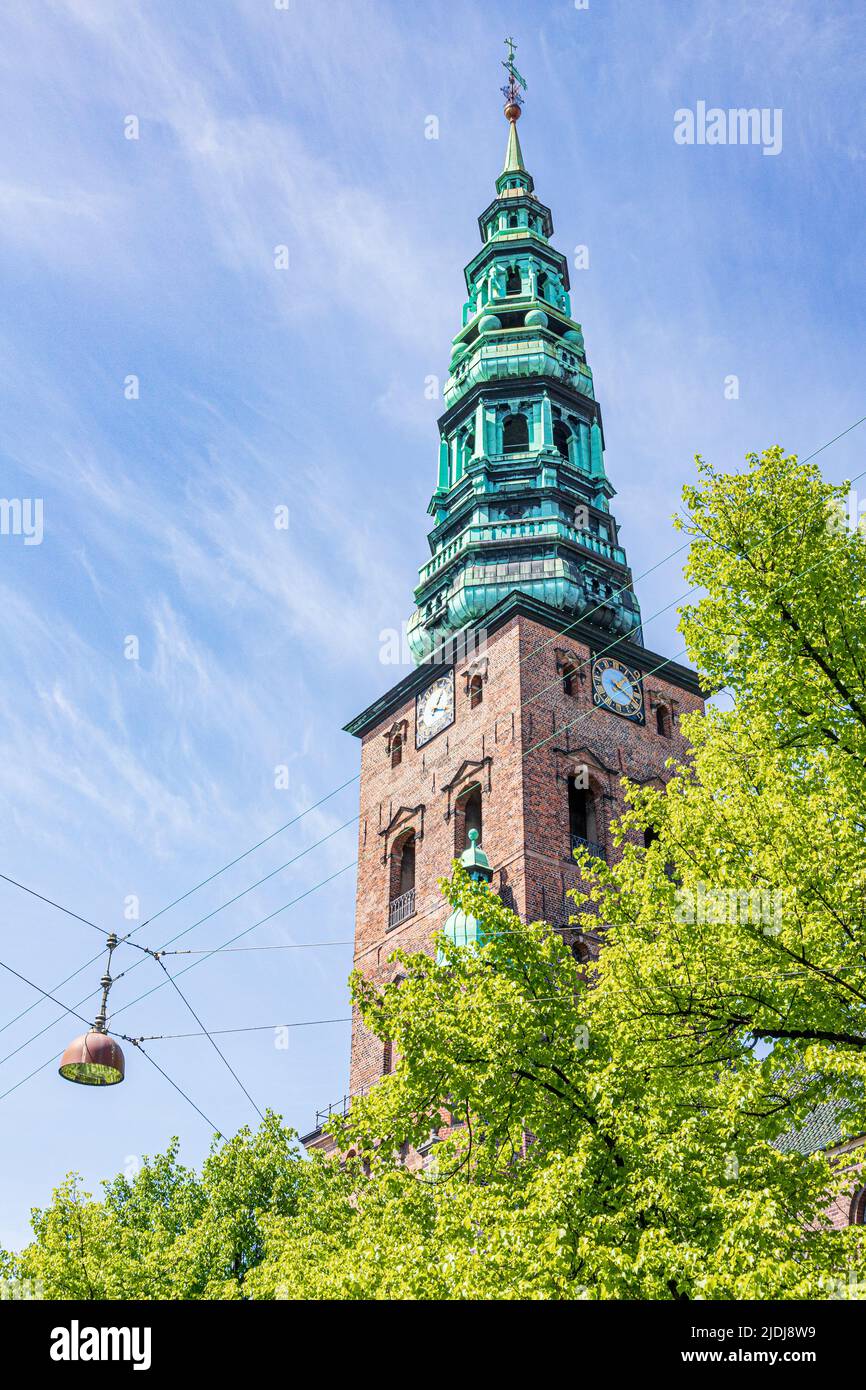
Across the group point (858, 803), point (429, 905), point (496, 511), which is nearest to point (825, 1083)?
point (858, 803)

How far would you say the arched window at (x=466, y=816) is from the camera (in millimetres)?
33969

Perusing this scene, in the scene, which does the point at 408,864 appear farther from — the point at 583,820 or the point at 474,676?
the point at 474,676

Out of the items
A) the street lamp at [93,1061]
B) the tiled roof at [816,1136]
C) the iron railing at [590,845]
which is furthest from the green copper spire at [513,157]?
the street lamp at [93,1061]

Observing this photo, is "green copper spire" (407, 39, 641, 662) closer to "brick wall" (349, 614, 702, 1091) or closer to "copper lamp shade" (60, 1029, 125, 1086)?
"brick wall" (349, 614, 702, 1091)

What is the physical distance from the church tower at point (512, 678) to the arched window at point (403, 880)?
0.06 meters

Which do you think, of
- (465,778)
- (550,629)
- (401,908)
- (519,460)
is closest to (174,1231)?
(401,908)

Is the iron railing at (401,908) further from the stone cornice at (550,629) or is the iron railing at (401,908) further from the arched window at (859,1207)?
the arched window at (859,1207)

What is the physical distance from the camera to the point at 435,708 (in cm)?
3738

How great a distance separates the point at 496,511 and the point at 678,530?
25876 millimetres

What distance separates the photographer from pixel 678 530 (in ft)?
49.3

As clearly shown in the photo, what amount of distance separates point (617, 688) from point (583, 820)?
161 inches

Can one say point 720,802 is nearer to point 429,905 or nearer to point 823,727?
point 823,727

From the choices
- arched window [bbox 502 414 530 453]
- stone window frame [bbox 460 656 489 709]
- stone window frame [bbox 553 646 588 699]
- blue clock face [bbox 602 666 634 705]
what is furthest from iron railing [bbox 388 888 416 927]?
arched window [bbox 502 414 530 453]

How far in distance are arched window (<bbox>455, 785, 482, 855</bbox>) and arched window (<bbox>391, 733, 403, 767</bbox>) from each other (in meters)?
3.81
